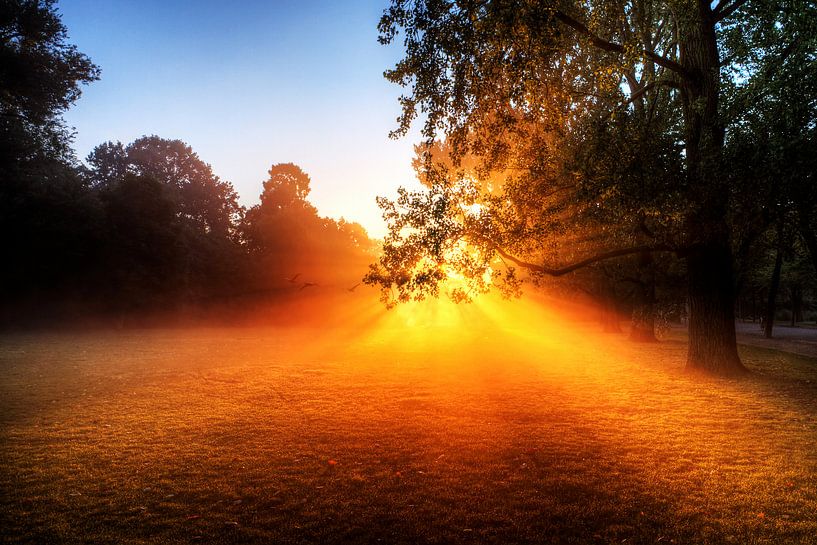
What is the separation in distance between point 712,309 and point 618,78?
7.79 m

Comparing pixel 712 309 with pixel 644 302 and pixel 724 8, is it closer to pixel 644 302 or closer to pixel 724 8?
pixel 724 8

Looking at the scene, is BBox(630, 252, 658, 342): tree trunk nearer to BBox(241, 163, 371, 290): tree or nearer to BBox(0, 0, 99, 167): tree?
BBox(241, 163, 371, 290): tree

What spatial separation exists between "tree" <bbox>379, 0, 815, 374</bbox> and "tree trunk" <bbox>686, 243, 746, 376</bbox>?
0.03 meters

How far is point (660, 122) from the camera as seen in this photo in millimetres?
12969

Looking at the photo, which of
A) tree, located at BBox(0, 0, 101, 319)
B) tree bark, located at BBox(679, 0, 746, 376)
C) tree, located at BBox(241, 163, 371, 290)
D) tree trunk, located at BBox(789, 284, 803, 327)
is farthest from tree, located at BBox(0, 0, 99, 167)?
tree trunk, located at BBox(789, 284, 803, 327)

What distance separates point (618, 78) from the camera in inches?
415

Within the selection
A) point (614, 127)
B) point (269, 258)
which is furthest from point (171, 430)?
point (269, 258)

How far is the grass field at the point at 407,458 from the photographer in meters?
4.51

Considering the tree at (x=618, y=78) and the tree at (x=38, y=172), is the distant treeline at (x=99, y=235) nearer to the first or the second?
the tree at (x=38, y=172)

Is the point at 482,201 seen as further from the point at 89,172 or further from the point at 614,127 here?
the point at 89,172

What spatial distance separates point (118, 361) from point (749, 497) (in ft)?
65.9

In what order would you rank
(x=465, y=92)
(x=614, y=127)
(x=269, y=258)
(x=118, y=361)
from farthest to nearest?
1. (x=269, y=258)
2. (x=118, y=361)
3. (x=614, y=127)
4. (x=465, y=92)

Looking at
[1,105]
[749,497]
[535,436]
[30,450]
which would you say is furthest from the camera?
[1,105]

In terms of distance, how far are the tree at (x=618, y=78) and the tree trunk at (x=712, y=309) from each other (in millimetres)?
32
